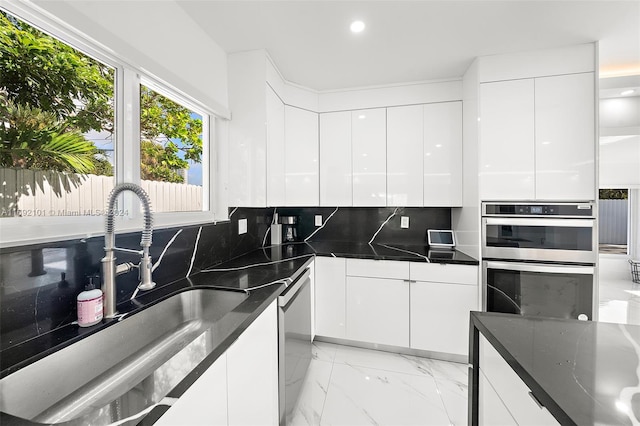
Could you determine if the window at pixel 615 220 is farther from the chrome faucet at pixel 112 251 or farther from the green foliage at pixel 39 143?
the green foliage at pixel 39 143

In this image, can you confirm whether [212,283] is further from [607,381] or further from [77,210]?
[607,381]

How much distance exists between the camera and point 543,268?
6.10 ft

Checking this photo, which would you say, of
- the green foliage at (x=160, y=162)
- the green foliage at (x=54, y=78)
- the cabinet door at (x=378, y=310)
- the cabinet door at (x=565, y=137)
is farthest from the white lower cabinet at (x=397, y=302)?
the green foliage at (x=54, y=78)

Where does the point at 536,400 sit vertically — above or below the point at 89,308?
below

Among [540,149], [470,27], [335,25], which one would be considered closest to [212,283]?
[335,25]

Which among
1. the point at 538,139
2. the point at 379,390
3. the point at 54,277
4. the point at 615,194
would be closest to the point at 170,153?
the point at 54,277

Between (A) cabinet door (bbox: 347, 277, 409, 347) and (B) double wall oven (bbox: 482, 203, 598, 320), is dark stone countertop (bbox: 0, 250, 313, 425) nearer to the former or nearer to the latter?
(A) cabinet door (bbox: 347, 277, 409, 347)

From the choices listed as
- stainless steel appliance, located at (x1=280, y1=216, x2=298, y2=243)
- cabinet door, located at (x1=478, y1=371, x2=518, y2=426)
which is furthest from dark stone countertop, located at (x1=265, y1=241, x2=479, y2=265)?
cabinet door, located at (x1=478, y1=371, x2=518, y2=426)

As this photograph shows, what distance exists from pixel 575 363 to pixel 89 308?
1.53 metres

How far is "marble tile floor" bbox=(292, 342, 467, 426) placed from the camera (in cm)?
154

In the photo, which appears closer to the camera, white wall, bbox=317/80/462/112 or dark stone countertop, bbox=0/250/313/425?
dark stone countertop, bbox=0/250/313/425

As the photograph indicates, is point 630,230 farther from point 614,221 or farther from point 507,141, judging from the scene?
point 507,141

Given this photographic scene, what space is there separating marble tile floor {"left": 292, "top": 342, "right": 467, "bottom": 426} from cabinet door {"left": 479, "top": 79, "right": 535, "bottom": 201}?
4.64ft

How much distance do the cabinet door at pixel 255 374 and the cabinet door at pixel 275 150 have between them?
1106 mm
